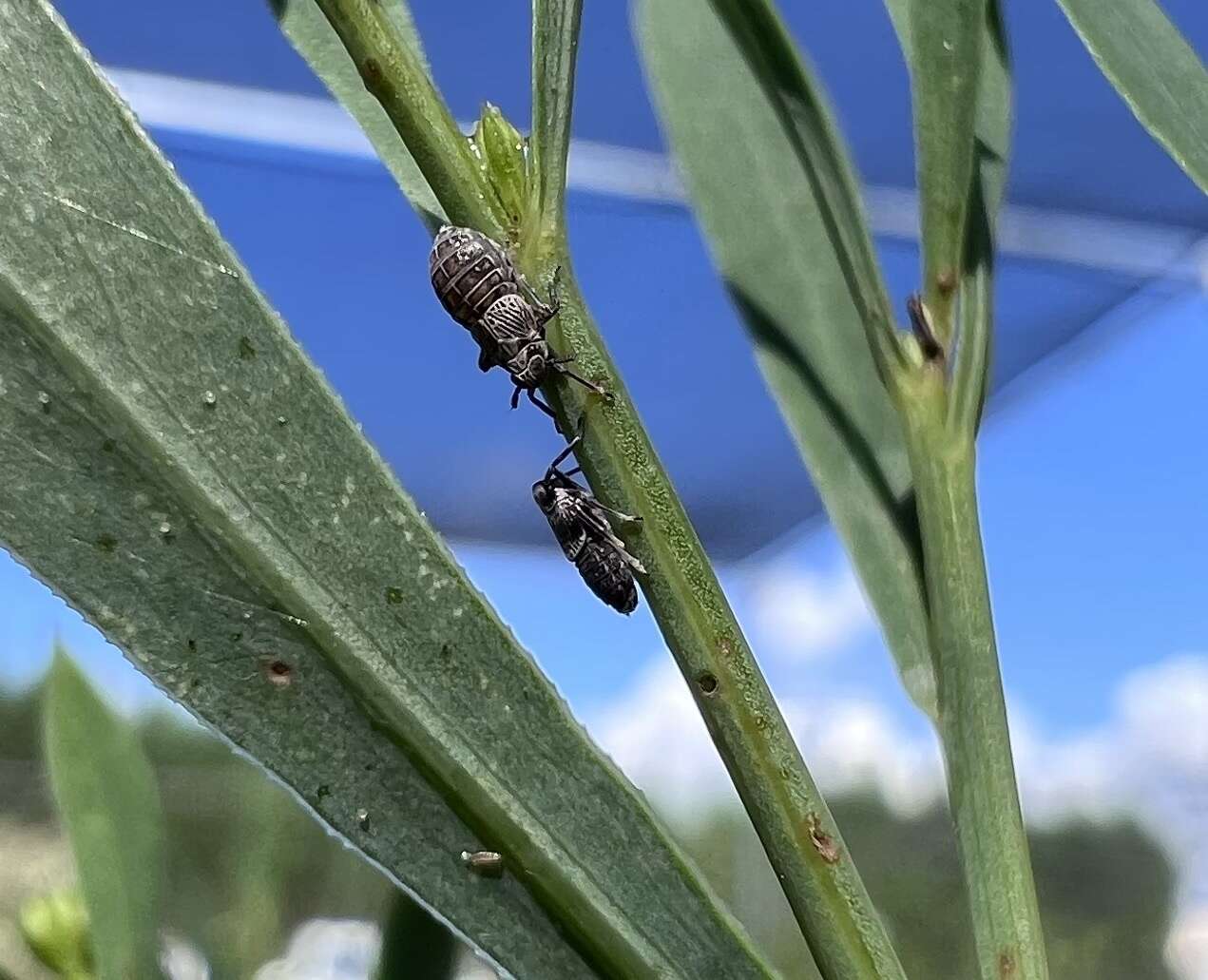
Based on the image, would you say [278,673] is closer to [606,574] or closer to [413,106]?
[413,106]

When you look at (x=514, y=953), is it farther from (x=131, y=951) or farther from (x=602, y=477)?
(x=131, y=951)

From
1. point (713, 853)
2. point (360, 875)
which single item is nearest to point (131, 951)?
point (360, 875)

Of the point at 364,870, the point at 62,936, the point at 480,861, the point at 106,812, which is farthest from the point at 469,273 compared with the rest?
the point at 364,870

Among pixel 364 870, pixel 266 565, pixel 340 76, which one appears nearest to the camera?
pixel 266 565

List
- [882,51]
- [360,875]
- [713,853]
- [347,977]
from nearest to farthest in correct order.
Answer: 1. [347,977]
2. [360,875]
3. [882,51]
4. [713,853]

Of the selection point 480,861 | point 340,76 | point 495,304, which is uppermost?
point 340,76

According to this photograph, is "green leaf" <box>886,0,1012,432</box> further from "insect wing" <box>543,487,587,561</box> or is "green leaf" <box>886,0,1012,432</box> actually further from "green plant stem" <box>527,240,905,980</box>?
"insect wing" <box>543,487,587,561</box>

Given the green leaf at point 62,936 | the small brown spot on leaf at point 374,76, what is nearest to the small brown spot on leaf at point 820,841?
the small brown spot on leaf at point 374,76
